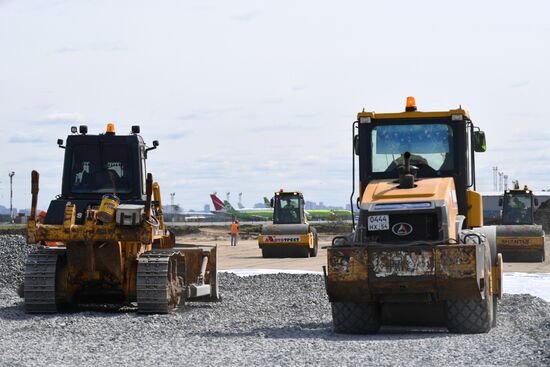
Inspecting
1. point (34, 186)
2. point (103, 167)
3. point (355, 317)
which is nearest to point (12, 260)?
point (103, 167)

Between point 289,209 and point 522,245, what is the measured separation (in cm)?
1014

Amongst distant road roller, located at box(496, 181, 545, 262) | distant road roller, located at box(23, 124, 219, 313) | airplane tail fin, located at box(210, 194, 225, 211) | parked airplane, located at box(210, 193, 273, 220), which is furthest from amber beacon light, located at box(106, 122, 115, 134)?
airplane tail fin, located at box(210, 194, 225, 211)

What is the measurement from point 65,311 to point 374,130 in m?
6.23

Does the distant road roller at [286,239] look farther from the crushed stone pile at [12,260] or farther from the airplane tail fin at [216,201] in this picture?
the airplane tail fin at [216,201]

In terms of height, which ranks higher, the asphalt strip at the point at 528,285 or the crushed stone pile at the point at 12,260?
the crushed stone pile at the point at 12,260

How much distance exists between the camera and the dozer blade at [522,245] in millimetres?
34844

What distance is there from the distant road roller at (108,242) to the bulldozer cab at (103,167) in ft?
0.06

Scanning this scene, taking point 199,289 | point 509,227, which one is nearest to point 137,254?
point 199,289

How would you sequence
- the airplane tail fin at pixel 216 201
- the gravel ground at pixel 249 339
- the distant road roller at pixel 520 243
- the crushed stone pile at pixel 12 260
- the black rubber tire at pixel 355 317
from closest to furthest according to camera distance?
1. the gravel ground at pixel 249 339
2. the black rubber tire at pixel 355 317
3. the crushed stone pile at pixel 12 260
4. the distant road roller at pixel 520 243
5. the airplane tail fin at pixel 216 201

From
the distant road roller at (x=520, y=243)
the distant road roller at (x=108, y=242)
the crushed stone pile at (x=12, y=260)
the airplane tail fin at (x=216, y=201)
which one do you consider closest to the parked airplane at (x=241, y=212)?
the airplane tail fin at (x=216, y=201)

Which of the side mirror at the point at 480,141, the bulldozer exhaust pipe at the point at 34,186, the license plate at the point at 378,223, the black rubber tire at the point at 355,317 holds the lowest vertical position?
the black rubber tire at the point at 355,317

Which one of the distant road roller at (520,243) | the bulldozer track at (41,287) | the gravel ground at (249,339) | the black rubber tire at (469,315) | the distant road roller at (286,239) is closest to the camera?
the gravel ground at (249,339)

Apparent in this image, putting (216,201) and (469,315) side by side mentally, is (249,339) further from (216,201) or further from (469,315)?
(216,201)

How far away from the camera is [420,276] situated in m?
13.7
